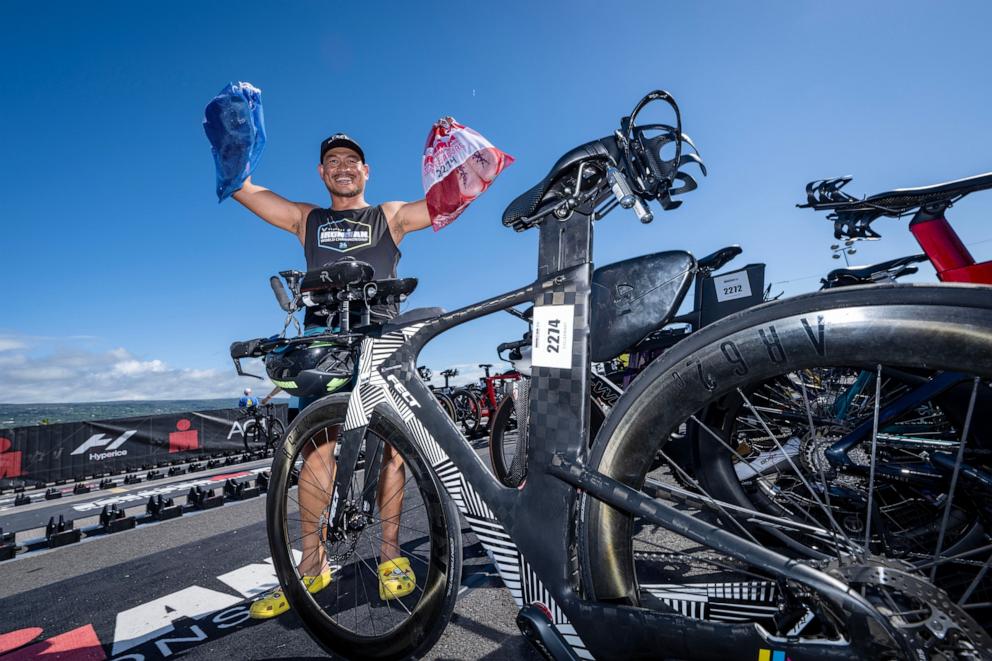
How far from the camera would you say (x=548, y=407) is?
50.4 inches

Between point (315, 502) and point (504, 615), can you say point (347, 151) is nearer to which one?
point (315, 502)

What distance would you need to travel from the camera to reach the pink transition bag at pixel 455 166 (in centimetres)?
225

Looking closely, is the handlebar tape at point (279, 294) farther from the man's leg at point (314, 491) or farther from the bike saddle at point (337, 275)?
the man's leg at point (314, 491)

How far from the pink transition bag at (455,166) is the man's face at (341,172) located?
819 millimetres

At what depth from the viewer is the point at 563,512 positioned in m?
1.21

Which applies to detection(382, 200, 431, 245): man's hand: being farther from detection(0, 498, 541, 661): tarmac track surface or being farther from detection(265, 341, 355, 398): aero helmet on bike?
detection(0, 498, 541, 661): tarmac track surface

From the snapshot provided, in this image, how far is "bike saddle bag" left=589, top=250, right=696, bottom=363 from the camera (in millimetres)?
1160

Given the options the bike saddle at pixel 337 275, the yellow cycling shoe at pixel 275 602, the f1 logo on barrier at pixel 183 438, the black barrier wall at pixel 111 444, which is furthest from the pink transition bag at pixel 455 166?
the f1 logo on barrier at pixel 183 438

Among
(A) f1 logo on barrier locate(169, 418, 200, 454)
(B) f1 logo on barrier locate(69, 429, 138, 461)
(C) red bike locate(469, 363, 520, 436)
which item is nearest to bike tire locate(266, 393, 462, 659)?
(C) red bike locate(469, 363, 520, 436)

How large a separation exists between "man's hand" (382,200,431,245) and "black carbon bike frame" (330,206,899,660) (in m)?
1.52

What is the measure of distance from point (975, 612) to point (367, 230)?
123 inches

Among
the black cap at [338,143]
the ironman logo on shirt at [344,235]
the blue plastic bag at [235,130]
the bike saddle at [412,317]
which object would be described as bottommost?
the bike saddle at [412,317]

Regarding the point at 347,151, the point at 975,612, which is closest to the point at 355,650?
the point at 975,612

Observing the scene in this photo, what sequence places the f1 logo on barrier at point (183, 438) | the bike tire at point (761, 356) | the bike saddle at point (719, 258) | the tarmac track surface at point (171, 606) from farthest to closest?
the f1 logo on barrier at point (183, 438) → the bike saddle at point (719, 258) → the tarmac track surface at point (171, 606) → the bike tire at point (761, 356)
